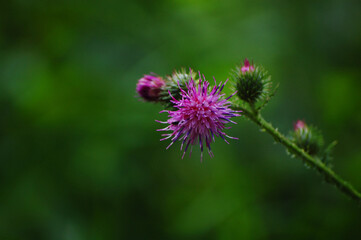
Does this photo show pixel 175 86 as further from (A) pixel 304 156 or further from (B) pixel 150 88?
(A) pixel 304 156

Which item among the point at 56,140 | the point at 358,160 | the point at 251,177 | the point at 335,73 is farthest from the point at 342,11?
the point at 56,140

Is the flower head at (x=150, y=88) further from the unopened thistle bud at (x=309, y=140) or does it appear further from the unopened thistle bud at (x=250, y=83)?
the unopened thistle bud at (x=309, y=140)

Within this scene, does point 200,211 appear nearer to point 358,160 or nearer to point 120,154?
point 120,154

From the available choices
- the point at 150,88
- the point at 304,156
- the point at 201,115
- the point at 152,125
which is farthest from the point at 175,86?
the point at 152,125

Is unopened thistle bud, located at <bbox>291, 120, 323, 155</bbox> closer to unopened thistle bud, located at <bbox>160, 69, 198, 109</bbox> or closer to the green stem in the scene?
the green stem

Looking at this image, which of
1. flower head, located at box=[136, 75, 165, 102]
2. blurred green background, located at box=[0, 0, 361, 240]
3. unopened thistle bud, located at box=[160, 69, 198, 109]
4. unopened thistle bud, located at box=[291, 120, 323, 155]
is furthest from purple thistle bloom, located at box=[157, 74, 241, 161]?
blurred green background, located at box=[0, 0, 361, 240]
